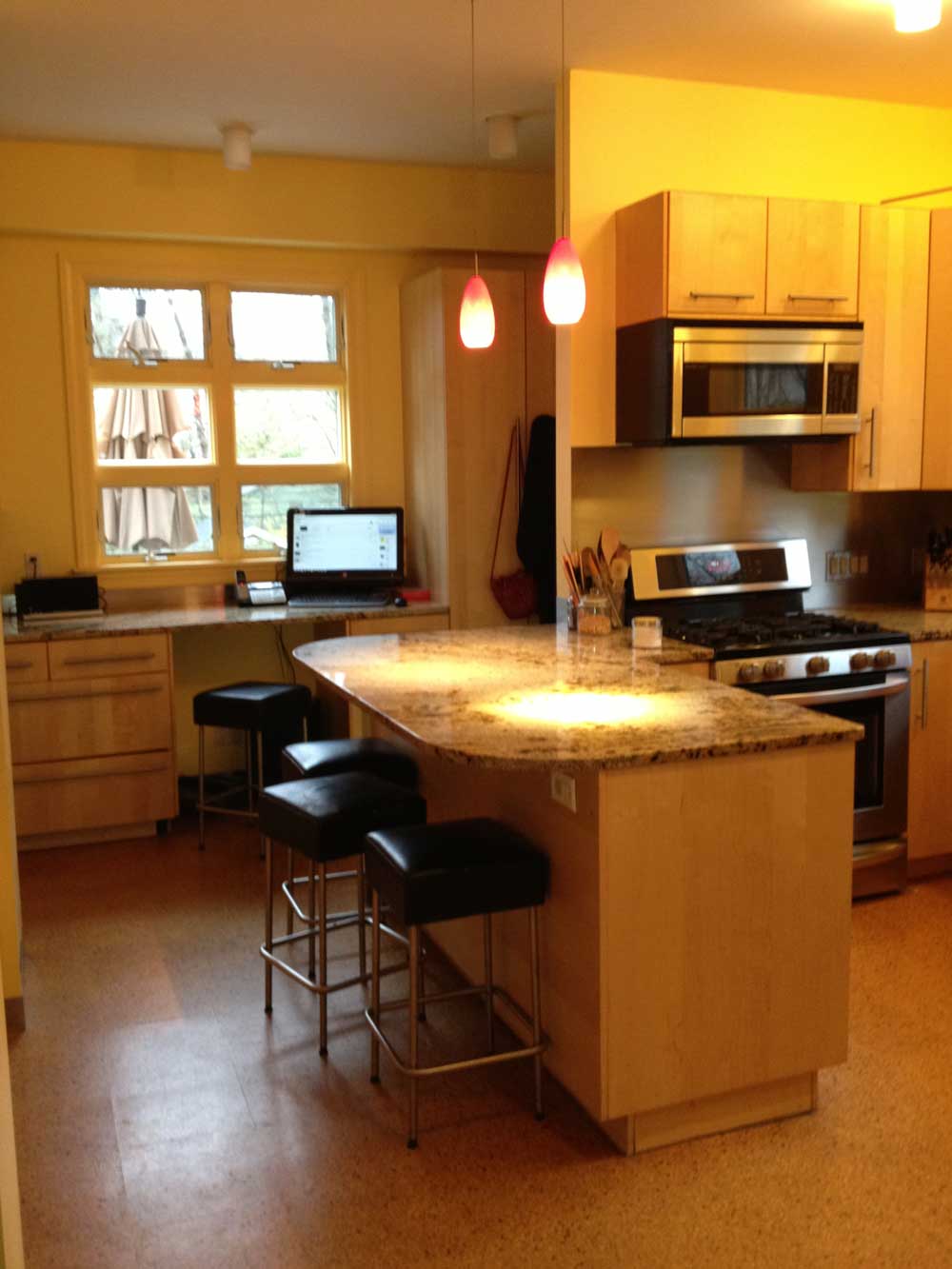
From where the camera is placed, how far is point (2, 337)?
15.8 ft

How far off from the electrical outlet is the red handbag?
2526mm

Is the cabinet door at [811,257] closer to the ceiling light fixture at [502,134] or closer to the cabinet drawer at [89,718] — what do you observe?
the ceiling light fixture at [502,134]

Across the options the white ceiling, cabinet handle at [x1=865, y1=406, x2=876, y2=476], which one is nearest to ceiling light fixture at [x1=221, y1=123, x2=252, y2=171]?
the white ceiling

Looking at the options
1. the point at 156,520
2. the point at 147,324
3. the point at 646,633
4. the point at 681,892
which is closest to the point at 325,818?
the point at 681,892

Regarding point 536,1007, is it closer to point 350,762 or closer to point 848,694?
point 350,762

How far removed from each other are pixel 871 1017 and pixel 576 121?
2.92 m

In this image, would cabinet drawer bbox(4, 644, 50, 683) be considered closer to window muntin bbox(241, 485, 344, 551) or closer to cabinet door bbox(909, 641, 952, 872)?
window muntin bbox(241, 485, 344, 551)

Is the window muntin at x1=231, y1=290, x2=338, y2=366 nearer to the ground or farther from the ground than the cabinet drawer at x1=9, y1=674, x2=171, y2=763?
farther from the ground

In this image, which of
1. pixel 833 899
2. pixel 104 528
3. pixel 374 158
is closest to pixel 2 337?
pixel 104 528

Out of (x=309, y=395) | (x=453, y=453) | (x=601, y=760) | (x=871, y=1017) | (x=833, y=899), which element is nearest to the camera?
(x=601, y=760)

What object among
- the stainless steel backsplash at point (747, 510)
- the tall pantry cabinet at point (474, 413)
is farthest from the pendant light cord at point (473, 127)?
the stainless steel backsplash at point (747, 510)

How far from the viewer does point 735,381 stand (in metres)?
3.88

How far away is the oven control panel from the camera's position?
372cm

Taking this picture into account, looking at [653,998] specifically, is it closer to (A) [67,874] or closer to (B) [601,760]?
(B) [601,760]
